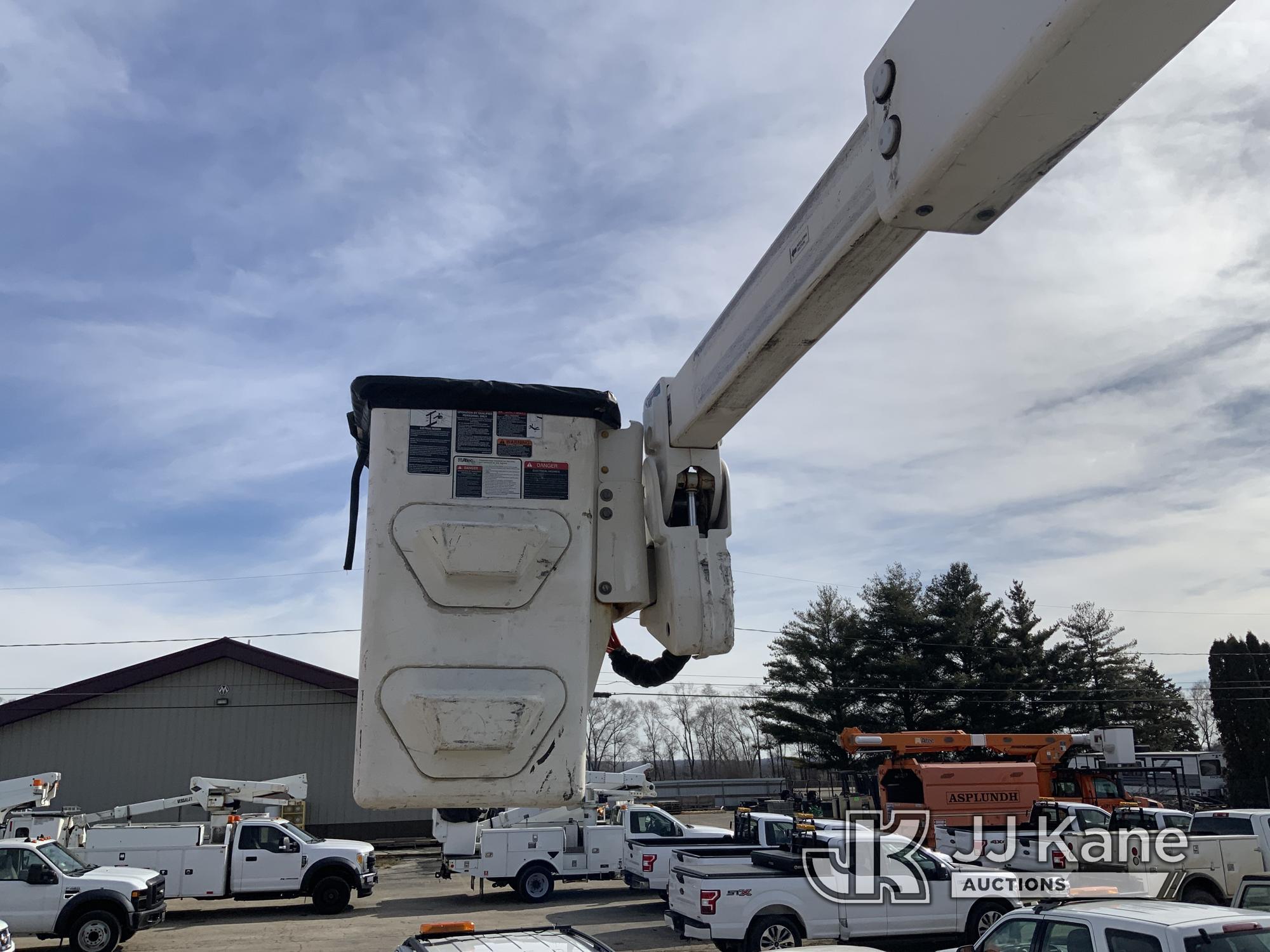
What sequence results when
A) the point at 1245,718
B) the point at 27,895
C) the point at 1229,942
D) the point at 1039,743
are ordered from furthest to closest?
the point at 1245,718, the point at 1039,743, the point at 27,895, the point at 1229,942

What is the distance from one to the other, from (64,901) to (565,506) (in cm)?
1376

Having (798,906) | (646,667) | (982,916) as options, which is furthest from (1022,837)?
(646,667)

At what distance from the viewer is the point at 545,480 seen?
3.37 m

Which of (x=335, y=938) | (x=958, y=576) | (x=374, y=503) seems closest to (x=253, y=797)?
(x=335, y=938)

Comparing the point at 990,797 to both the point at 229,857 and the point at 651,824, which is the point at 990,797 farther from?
the point at 229,857

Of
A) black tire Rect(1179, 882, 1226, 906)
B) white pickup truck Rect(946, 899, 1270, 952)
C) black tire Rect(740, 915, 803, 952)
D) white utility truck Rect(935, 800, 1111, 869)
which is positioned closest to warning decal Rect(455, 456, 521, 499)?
white pickup truck Rect(946, 899, 1270, 952)

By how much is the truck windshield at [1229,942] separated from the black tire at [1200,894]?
900 cm

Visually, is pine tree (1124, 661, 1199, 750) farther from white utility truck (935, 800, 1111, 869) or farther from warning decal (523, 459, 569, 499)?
warning decal (523, 459, 569, 499)

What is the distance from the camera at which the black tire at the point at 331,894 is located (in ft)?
55.8

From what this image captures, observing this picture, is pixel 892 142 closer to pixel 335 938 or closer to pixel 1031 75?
pixel 1031 75

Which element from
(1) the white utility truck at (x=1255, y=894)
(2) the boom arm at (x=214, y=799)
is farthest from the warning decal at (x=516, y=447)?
(2) the boom arm at (x=214, y=799)

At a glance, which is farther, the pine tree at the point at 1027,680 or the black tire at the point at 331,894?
the pine tree at the point at 1027,680

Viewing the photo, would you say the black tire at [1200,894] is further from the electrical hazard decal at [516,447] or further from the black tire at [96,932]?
the black tire at [96,932]

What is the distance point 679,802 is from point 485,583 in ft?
126
